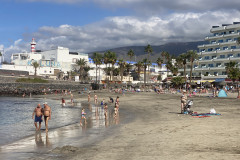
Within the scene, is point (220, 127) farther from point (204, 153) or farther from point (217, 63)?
point (217, 63)

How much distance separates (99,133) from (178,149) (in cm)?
577

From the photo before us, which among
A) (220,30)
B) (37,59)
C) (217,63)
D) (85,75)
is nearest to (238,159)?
(217,63)

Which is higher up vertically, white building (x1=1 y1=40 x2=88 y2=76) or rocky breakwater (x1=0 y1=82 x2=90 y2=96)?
white building (x1=1 y1=40 x2=88 y2=76)

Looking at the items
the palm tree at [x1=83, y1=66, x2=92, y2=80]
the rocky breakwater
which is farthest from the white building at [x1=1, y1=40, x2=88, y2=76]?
the rocky breakwater

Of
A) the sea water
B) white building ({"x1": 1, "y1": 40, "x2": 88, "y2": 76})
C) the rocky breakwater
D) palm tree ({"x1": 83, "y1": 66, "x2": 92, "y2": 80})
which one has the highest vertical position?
white building ({"x1": 1, "y1": 40, "x2": 88, "y2": 76})

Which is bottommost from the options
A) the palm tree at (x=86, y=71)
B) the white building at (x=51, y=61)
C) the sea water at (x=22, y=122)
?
the sea water at (x=22, y=122)

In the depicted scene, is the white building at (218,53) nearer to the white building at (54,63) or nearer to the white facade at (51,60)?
the white building at (54,63)

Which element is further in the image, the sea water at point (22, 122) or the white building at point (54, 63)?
the white building at point (54, 63)

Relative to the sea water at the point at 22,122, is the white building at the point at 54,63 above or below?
above

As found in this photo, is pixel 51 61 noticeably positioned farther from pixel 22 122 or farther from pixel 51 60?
pixel 22 122

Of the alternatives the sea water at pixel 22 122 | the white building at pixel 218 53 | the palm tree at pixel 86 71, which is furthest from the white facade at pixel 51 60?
the sea water at pixel 22 122

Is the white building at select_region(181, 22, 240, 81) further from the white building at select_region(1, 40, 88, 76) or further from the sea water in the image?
the white building at select_region(1, 40, 88, 76)

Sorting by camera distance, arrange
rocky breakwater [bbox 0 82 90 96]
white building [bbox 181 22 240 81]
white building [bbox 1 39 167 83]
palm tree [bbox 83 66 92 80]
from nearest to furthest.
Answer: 1. rocky breakwater [bbox 0 82 90 96]
2. white building [bbox 181 22 240 81]
3. palm tree [bbox 83 66 92 80]
4. white building [bbox 1 39 167 83]

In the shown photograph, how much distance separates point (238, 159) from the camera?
24.7 ft
